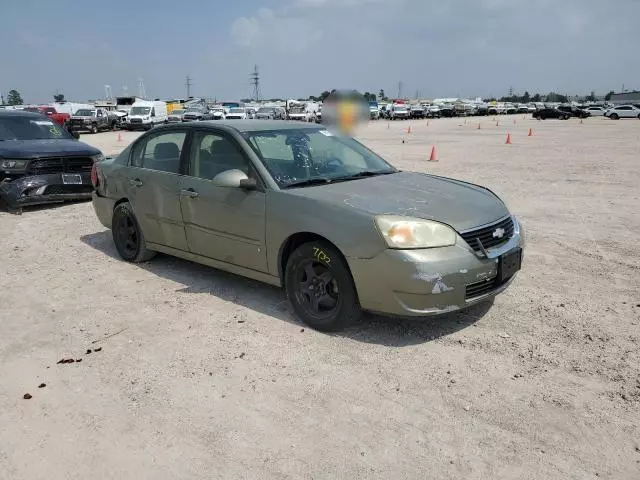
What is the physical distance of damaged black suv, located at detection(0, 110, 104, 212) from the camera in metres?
8.73

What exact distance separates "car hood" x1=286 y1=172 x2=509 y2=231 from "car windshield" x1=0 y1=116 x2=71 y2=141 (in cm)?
773

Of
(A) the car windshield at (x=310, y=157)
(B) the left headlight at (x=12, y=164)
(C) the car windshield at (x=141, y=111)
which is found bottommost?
(C) the car windshield at (x=141, y=111)

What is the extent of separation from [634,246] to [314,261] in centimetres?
434

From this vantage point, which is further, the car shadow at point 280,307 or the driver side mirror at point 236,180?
the driver side mirror at point 236,180

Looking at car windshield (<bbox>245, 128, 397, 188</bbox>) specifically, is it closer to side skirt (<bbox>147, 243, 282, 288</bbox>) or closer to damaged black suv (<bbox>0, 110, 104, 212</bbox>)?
side skirt (<bbox>147, 243, 282, 288</bbox>)

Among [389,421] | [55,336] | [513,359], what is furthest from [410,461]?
[55,336]

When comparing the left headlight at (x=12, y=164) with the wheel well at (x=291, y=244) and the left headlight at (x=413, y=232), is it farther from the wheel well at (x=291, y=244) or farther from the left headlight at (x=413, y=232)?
the left headlight at (x=413, y=232)

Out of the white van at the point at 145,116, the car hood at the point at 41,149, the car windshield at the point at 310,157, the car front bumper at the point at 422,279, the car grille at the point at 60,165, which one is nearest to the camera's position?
the car front bumper at the point at 422,279

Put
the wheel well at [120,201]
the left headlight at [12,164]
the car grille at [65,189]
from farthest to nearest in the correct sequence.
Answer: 1. the car grille at [65,189]
2. the left headlight at [12,164]
3. the wheel well at [120,201]

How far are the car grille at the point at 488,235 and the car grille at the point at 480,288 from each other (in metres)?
0.24

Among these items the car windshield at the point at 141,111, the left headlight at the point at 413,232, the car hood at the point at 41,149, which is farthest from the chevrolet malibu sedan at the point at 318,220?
the car windshield at the point at 141,111

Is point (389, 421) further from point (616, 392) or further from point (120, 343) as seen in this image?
point (120, 343)

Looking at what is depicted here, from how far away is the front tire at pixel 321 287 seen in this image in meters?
3.93

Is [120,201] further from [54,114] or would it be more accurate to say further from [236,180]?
[54,114]
